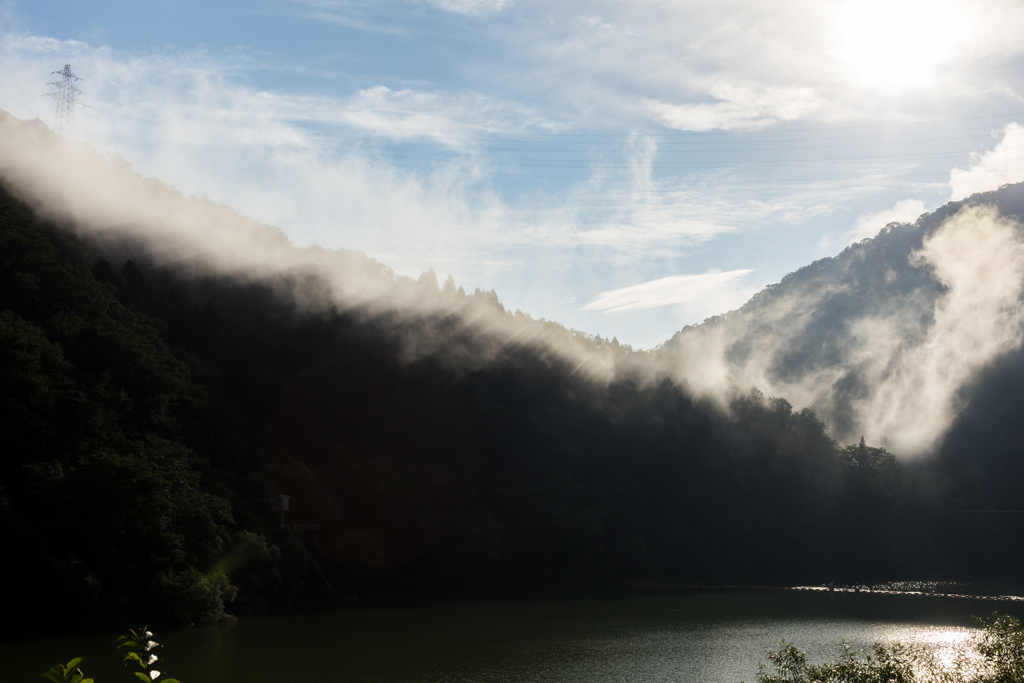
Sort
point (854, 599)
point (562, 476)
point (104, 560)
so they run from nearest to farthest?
point (104, 560), point (854, 599), point (562, 476)

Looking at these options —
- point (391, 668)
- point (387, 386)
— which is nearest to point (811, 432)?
point (387, 386)

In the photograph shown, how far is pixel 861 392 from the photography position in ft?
391

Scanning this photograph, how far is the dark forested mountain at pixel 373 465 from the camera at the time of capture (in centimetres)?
2802

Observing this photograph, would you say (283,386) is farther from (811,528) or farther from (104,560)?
(811,528)

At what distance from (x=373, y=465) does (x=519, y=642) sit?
73.9 ft

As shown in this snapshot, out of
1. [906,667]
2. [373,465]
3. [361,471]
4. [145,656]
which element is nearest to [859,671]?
[906,667]

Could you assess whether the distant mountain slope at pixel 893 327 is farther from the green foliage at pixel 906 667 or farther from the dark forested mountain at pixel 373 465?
the green foliage at pixel 906 667

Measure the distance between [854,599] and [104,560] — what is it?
144ft

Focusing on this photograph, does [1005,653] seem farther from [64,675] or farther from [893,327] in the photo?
[893,327]

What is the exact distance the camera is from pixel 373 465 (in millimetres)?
49188

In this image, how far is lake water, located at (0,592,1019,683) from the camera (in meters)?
22.7

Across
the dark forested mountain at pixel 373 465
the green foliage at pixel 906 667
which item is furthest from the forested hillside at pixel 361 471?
the green foliage at pixel 906 667

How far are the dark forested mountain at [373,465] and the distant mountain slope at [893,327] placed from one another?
15.6 metres

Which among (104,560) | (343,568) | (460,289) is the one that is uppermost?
(460,289)
